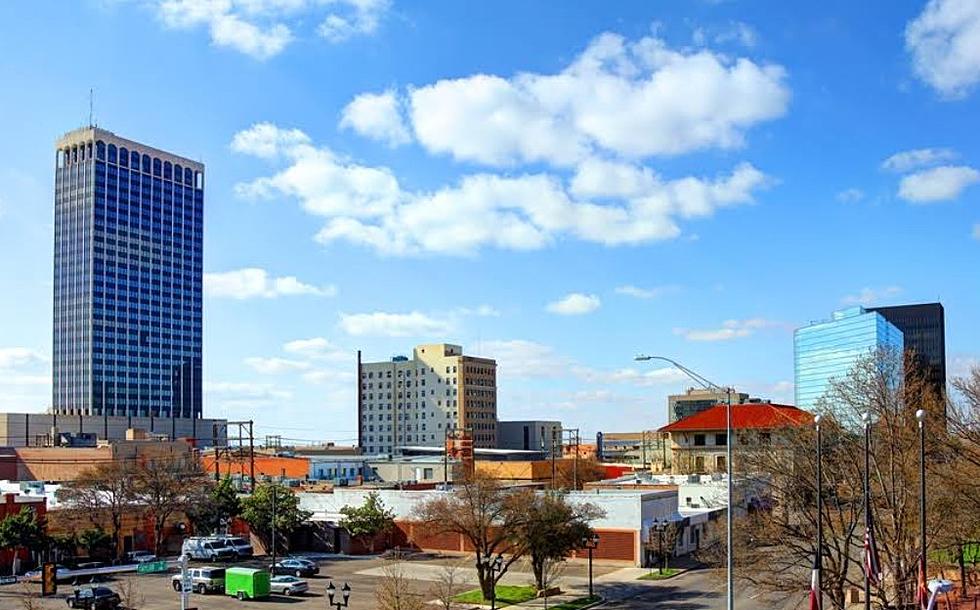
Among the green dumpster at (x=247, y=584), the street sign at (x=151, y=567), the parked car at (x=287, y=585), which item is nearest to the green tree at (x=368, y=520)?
the street sign at (x=151, y=567)

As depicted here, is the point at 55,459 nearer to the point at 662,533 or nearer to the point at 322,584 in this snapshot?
the point at 322,584

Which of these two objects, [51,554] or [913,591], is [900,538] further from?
[51,554]

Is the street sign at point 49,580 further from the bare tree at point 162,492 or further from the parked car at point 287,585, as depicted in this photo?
the bare tree at point 162,492

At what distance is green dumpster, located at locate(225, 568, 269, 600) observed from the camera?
54312 millimetres

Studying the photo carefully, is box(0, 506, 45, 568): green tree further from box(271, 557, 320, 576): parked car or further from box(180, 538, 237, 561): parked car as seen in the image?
box(271, 557, 320, 576): parked car

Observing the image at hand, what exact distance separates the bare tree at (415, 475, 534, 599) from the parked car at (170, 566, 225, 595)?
41.5 ft

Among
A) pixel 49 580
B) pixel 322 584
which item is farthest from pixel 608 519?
pixel 49 580

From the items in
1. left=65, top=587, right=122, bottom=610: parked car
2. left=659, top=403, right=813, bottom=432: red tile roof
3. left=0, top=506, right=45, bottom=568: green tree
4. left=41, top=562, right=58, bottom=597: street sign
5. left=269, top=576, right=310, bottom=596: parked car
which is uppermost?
left=659, top=403, right=813, bottom=432: red tile roof

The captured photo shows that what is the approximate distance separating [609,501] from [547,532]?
16.5 m

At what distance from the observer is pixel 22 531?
206 feet

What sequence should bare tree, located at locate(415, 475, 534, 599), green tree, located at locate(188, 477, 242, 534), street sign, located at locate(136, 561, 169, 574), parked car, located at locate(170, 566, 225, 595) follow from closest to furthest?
bare tree, located at locate(415, 475, 534, 599), parked car, located at locate(170, 566, 225, 595), street sign, located at locate(136, 561, 169, 574), green tree, located at locate(188, 477, 242, 534)

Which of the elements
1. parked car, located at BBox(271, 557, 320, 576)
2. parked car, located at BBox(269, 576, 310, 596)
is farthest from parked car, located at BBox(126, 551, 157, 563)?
parked car, located at BBox(269, 576, 310, 596)

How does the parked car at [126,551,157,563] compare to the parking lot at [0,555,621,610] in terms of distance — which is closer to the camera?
the parking lot at [0,555,621,610]

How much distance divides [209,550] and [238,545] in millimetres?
3032
